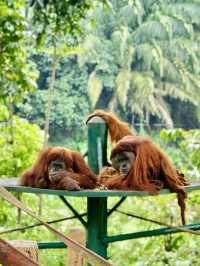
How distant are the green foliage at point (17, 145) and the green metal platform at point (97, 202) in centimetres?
178

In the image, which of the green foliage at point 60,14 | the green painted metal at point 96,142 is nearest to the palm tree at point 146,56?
the green foliage at point 60,14

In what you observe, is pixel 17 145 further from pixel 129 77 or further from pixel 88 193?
pixel 129 77

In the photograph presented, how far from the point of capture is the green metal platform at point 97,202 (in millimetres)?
2053

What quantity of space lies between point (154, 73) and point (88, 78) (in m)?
2.15

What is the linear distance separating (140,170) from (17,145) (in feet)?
7.66

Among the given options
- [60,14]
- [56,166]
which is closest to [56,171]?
[56,166]

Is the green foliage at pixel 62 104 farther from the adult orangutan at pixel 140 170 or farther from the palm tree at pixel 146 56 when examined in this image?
the adult orangutan at pixel 140 170

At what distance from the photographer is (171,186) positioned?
2.18 metres

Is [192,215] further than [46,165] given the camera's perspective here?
Yes

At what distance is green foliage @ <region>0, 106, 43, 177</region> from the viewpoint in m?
4.32

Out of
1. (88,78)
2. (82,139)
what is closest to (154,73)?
(88,78)

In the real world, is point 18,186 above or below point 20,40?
below

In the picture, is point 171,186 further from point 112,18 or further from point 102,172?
point 112,18

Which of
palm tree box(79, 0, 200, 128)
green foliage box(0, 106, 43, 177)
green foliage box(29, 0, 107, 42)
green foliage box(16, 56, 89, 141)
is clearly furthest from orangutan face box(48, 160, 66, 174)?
palm tree box(79, 0, 200, 128)
